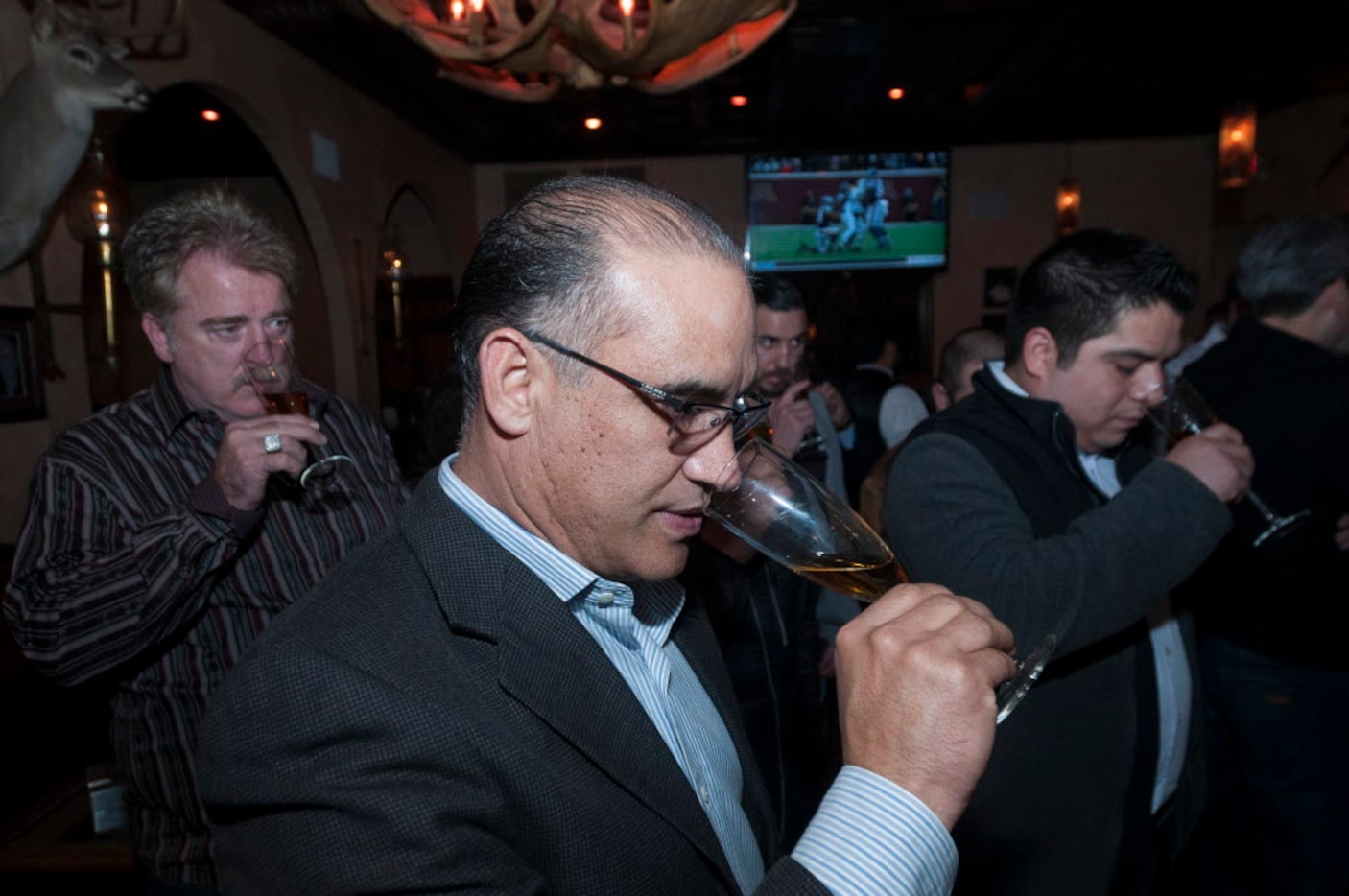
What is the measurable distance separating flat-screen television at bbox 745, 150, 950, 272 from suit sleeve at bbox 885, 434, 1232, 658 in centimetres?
708

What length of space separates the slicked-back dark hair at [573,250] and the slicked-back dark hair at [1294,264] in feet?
7.14

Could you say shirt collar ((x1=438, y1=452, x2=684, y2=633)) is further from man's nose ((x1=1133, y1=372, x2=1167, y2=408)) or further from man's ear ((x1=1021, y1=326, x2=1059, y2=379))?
man's nose ((x1=1133, y1=372, x2=1167, y2=408))

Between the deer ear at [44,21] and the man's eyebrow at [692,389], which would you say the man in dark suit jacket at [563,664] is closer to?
the man's eyebrow at [692,389]

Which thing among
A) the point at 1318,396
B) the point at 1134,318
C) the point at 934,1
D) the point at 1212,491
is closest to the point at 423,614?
the point at 1212,491

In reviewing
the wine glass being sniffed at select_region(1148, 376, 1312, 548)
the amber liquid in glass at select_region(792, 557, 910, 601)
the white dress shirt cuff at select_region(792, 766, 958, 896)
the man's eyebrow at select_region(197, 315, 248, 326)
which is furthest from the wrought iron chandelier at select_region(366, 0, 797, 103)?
the white dress shirt cuff at select_region(792, 766, 958, 896)

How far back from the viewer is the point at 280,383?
1.64m

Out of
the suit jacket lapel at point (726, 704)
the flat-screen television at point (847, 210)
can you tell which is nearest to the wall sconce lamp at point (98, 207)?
the suit jacket lapel at point (726, 704)

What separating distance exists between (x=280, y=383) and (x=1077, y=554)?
148 centimetres

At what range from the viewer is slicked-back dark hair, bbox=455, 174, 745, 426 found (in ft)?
2.93

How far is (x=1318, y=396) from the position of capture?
7.04 ft

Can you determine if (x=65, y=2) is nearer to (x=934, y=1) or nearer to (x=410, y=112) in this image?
(x=410, y=112)

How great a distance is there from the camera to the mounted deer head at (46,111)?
3.09 metres

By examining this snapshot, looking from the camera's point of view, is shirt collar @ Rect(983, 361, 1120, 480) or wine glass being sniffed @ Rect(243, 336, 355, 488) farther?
shirt collar @ Rect(983, 361, 1120, 480)

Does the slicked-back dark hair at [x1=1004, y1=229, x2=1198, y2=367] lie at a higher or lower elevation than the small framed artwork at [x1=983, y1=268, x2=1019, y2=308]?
lower
